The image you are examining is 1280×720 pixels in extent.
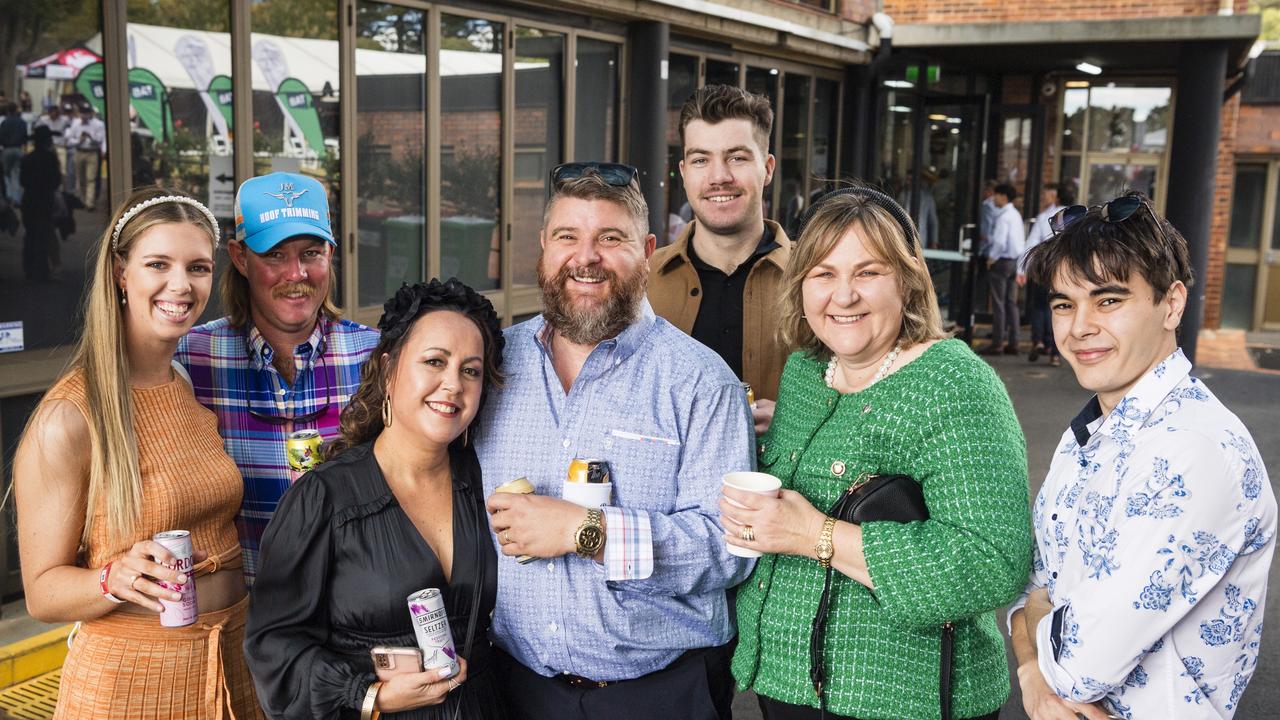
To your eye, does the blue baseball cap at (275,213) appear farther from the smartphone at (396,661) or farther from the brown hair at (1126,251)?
the brown hair at (1126,251)

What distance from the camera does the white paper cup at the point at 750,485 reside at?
2.43 m

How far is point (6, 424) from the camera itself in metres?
5.23

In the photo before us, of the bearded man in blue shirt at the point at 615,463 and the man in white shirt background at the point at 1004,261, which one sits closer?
the bearded man in blue shirt at the point at 615,463

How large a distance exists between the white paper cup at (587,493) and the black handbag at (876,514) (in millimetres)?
538

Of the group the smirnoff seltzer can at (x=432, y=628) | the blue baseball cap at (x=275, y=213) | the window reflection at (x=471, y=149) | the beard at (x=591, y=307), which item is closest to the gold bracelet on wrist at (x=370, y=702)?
the smirnoff seltzer can at (x=432, y=628)

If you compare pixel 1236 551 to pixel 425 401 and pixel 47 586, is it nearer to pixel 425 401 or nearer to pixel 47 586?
pixel 425 401

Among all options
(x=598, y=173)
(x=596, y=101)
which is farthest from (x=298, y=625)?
(x=596, y=101)

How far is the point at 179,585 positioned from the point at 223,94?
14.9ft

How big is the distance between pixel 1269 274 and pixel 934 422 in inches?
791

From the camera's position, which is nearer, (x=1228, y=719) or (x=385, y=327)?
(x=1228, y=719)

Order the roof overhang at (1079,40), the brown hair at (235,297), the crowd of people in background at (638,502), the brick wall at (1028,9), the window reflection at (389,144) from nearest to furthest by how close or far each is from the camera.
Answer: the crowd of people in background at (638,502)
the brown hair at (235,297)
the window reflection at (389,144)
the roof overhang at (1079,40)
the brick wall at (1028,9)

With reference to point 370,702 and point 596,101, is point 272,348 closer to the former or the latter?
point 370,702

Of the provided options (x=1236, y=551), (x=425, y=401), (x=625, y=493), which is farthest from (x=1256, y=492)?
(x=425, y=401)

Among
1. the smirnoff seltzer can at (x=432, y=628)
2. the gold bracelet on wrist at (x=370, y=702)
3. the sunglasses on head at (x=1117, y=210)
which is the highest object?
the sunglasses on head at (x=1117, y=210)
